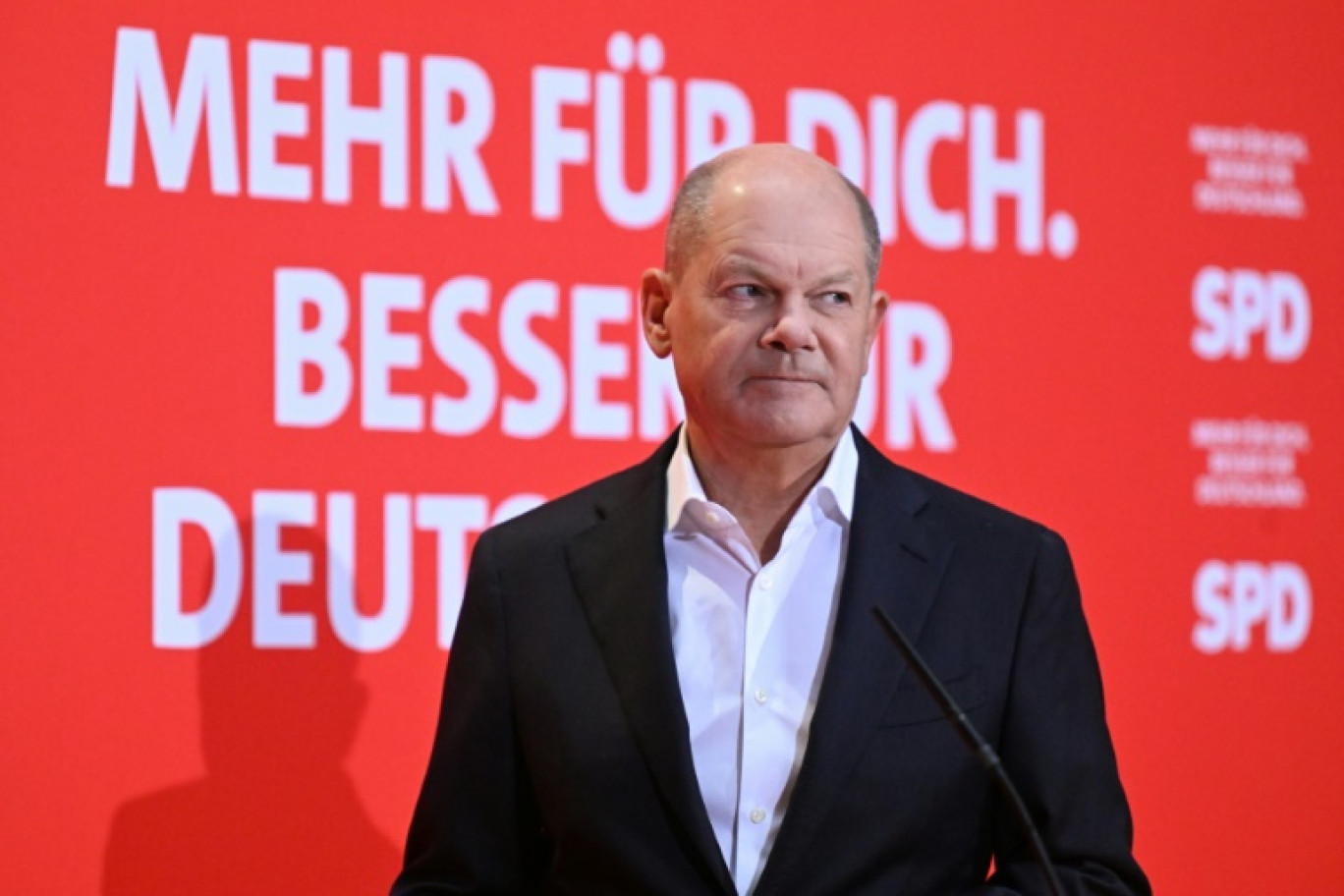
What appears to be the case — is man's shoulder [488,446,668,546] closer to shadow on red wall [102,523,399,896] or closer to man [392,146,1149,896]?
man [392,146,1149,896]

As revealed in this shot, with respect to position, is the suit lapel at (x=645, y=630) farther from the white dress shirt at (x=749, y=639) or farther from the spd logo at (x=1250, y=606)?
the spd logo at (x=1250, y=606)

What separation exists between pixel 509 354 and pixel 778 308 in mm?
976

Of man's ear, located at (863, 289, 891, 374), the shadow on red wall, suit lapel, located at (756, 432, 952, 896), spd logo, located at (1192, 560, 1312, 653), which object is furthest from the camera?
spd logo, located at (1192, 560, 1312, 653)

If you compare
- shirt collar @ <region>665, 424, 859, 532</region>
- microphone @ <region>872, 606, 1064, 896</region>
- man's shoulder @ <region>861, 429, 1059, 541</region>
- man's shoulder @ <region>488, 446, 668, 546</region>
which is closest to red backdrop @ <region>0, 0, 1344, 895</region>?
man's shoulder @ <region>488, 446, 668, 546</region>

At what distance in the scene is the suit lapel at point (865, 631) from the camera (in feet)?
5.76

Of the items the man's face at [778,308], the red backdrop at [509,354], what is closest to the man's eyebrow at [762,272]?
the man's face at [778,308]

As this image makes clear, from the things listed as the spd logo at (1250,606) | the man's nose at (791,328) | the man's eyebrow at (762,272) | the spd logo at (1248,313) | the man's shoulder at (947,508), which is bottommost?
the spd logo at (1250,606)

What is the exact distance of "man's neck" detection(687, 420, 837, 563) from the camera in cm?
193

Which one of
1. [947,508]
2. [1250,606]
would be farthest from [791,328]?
[1250,606]

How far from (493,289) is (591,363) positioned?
0.19m

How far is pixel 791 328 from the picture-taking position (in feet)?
6.01

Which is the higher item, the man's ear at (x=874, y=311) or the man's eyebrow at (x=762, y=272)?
the man's eyebrow at (x=762, y=272)

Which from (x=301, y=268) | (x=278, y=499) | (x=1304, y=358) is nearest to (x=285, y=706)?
(x=278, y=499)

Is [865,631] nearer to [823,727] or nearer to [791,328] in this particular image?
[823,727]
